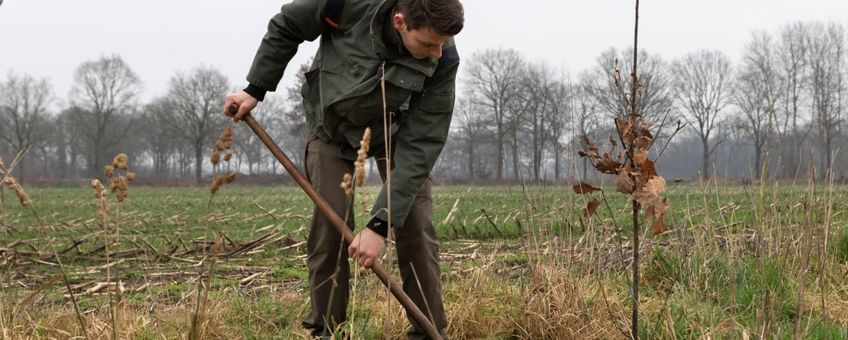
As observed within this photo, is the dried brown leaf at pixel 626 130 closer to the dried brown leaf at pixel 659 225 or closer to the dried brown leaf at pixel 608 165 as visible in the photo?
the dried brown leaf at pixel 608 165

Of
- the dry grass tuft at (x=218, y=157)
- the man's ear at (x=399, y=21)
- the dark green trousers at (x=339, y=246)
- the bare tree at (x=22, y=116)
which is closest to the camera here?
the dry grass tuft at (x=218, y=157)

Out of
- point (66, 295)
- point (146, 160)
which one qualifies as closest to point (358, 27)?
point (66, 295)

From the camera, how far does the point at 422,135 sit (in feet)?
8.53

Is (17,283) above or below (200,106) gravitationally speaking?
below

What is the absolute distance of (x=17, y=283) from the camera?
4648 millimetres

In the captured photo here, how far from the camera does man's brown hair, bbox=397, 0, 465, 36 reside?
2.21m

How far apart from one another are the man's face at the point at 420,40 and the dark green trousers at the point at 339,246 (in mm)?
587

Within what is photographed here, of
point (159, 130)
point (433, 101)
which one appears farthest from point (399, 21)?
point (159, 130)

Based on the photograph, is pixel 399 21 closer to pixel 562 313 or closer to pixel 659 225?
pixel 659 225

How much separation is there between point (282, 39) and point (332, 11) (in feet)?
0.83

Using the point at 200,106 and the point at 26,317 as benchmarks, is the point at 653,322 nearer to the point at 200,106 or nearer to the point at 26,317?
the point at 26,317

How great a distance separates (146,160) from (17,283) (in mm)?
65584

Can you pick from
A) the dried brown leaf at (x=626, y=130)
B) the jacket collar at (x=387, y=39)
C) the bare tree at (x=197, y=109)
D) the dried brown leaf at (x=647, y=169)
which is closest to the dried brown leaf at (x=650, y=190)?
the dried brown leaf at (x=647, y=169)

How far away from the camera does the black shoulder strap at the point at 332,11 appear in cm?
261
